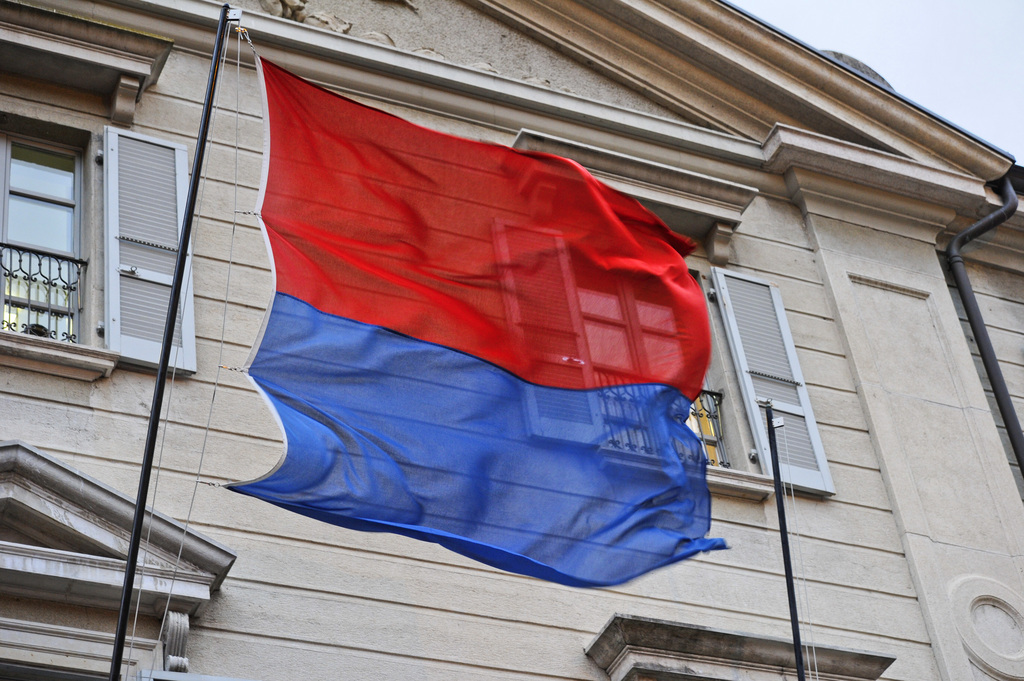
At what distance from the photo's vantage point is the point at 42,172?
872 centimetres

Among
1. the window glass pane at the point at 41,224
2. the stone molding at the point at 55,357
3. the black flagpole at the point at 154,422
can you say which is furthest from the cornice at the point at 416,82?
the black flagpole at the point at 154,422

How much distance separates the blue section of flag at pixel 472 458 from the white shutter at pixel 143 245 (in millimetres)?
1565

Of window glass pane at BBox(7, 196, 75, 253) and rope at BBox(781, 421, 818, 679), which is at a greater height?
window glass pane at BBox(7, 196, 75, 253)

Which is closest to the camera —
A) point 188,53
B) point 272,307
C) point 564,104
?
point 272,307

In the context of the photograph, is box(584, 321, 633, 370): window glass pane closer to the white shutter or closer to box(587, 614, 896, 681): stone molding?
box(587, 614, 896, 681): stone molding

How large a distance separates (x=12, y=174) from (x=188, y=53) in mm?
1632

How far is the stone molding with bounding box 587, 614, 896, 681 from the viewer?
25.0ft

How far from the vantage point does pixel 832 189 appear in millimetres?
11289

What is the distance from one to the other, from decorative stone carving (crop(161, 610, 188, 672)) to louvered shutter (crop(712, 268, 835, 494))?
4.19 metres

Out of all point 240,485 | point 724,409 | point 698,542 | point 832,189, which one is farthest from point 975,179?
point 240,485

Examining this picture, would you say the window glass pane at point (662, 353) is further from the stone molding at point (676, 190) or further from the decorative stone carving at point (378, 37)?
the decorative stone carving at point (378, 37)

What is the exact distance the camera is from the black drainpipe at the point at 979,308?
10602 mm

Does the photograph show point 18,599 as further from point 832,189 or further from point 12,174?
point 832,189

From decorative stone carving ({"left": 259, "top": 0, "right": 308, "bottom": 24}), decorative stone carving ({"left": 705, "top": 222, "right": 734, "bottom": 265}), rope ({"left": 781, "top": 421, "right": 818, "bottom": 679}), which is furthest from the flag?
decorative stone carving ({"left": 259, "top": 0, "right": 308, "bottom": 24})
